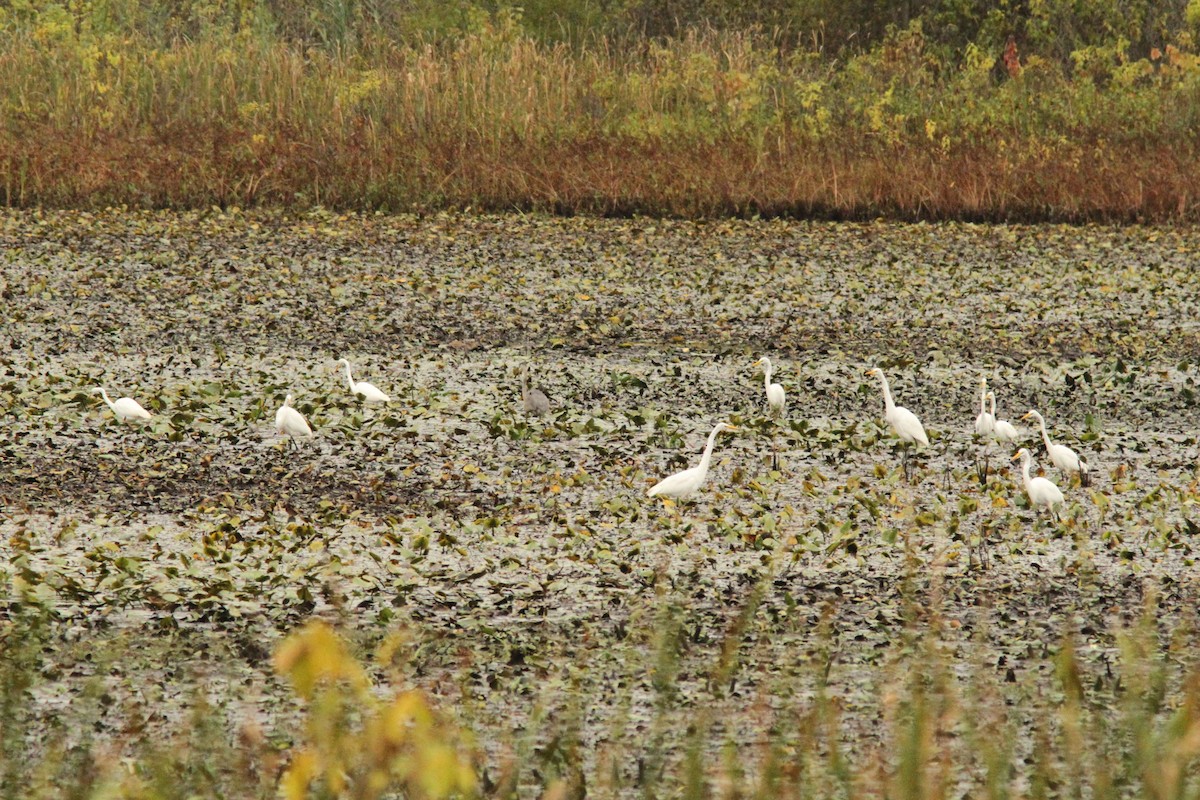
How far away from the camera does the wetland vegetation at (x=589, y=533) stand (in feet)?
11.0

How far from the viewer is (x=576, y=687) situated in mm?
3955

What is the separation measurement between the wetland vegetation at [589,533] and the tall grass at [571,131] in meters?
→ 1.99

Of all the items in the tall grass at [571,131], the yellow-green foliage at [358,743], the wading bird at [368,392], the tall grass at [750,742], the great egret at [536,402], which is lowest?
the tall grass at [571,131]

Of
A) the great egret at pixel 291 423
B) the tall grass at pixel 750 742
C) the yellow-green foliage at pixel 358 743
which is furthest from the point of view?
the great egret at pixel 291 423

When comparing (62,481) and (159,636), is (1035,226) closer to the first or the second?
(62,481)

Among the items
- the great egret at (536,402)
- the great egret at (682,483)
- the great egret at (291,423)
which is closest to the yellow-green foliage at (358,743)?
the great egret at (682,483)

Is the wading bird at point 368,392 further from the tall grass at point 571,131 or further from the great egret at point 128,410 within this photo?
the tall grass at point 571,131

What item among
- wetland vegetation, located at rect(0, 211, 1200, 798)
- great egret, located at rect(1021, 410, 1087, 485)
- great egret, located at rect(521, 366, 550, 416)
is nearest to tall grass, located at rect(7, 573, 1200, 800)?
wetland vegetation, located at rect(0, 211, 1200, 798)

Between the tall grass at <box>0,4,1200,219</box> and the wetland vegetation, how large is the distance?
1992 millimetres

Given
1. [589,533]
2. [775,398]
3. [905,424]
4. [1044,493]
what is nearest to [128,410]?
[589,533]

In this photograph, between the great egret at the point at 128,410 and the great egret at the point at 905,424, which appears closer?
the great egret at the point at 905,424

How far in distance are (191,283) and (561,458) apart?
14.6ft

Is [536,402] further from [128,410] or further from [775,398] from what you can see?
[128,410]

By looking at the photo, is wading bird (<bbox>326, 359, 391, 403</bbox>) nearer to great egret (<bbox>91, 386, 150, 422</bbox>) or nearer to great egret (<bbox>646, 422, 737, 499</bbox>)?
great egret (<bbox>91, 386, 150, 422</bbox>)
